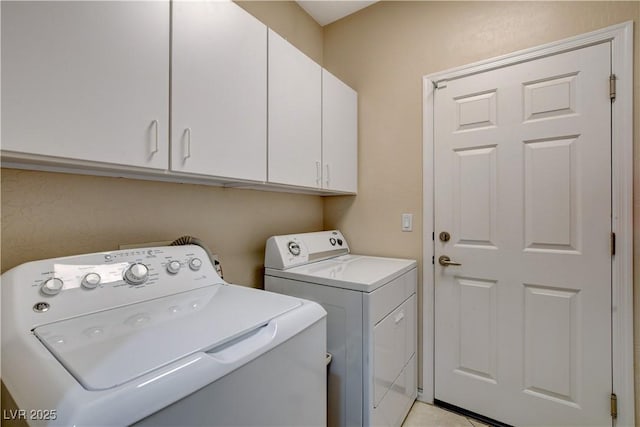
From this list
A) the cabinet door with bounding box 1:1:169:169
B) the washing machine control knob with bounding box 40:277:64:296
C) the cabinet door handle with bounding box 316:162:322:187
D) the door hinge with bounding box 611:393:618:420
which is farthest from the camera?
the cabinet door handle with bounding box 316:162:322:187

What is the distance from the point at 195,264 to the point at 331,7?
2092 mm

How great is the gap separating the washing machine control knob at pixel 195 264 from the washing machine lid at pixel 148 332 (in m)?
0.13

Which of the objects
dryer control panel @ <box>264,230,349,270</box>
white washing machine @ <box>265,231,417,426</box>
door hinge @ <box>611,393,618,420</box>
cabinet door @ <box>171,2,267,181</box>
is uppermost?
cabinet door @ <box>171,2,267,181</box>

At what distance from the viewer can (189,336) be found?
735mm

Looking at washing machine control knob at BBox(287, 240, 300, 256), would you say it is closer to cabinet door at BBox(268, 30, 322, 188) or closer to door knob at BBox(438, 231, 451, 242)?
cabinet door at BBox(268, 30, 322, 188)

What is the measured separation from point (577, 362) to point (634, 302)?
404mm

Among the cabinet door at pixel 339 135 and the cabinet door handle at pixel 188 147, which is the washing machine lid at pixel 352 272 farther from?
the cabinet door handle at pixel 188 147

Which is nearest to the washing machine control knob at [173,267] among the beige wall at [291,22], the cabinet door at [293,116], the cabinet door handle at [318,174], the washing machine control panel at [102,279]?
the washing machine control panel at [102,279]

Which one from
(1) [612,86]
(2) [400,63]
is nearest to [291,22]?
(2) [400,63]

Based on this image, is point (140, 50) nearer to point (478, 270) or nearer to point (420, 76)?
A: point (420, 76)

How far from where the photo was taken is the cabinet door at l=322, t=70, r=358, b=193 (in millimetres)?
1842

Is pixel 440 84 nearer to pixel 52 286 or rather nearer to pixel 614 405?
pixel 614 405

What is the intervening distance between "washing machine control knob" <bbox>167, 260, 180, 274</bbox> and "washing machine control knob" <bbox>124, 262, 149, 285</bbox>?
79 millimetres

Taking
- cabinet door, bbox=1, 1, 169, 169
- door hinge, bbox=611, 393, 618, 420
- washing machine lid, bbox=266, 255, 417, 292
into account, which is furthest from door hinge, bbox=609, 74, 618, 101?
cabinet door, bbox=1, 1, 169, 169
